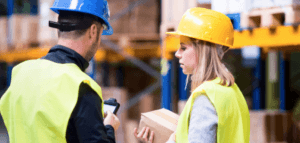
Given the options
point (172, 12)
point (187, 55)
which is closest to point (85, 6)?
point (187, 55)

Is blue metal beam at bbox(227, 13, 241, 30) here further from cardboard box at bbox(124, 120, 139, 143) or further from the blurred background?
cardboard box at bbox(124, 120, 139, 143)

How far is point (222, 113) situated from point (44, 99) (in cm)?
87

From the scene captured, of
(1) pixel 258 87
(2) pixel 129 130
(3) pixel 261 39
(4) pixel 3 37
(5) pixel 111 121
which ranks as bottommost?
(2) pixel 129 130

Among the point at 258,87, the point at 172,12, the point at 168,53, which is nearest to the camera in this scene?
the point at 172,12

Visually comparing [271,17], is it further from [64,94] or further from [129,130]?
[129,130]

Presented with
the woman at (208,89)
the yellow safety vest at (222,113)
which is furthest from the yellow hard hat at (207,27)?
the yellow safety vest at (222,113)

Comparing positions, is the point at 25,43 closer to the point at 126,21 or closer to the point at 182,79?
the point at 126,21

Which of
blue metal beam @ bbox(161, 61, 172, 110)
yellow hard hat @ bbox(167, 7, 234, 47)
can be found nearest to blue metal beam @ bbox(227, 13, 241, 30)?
blue metal beam @ bbox(161, 61, 172, 110)

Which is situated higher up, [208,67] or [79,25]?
[79,25]

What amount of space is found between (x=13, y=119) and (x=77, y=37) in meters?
0.52

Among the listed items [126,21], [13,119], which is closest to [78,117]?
[13,119]

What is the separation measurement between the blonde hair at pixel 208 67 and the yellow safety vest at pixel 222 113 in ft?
0.13

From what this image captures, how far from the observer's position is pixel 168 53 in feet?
16.1

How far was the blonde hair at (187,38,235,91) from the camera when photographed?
6.23 feet
